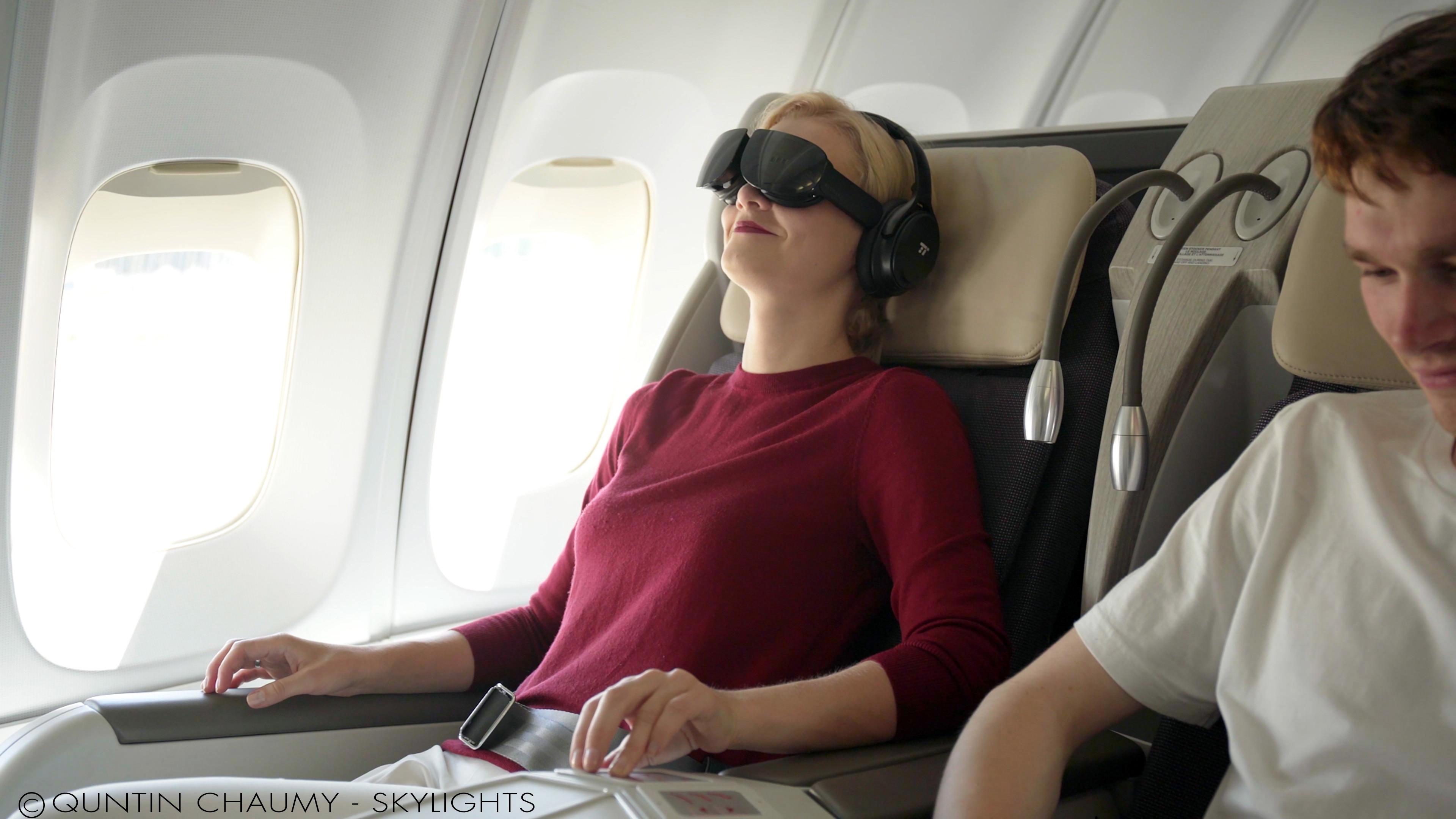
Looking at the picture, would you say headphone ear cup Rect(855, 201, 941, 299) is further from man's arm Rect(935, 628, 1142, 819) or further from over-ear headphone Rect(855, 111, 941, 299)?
man's arm Rect(935, 628, 1142, 819)

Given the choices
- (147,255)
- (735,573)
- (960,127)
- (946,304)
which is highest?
(960,127)

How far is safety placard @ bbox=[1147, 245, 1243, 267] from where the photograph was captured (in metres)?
1.37

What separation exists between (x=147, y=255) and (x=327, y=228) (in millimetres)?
436

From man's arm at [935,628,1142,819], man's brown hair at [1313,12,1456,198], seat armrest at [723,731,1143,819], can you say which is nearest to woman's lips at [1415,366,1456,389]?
man's brown hair at [1313,12,1456,198]

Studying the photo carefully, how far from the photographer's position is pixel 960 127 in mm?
4738

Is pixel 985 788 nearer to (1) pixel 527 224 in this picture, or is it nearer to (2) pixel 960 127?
(1) pixel 527 224

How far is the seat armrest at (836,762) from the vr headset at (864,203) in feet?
2.29

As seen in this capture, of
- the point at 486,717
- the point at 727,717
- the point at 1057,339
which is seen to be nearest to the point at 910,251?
the point at 1057,339

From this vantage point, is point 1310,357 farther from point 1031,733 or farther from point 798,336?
point 798,336

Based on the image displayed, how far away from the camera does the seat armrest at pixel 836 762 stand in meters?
1.07

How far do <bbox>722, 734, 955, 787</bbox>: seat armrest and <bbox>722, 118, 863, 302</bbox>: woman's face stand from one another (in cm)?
74

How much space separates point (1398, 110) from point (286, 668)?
4.78 feet

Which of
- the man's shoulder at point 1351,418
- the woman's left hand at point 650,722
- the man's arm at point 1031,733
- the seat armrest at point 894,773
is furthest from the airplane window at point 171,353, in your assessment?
the man's shoulder at point 1351,418

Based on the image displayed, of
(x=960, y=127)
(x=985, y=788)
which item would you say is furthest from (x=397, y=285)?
(x=960, y=127)
